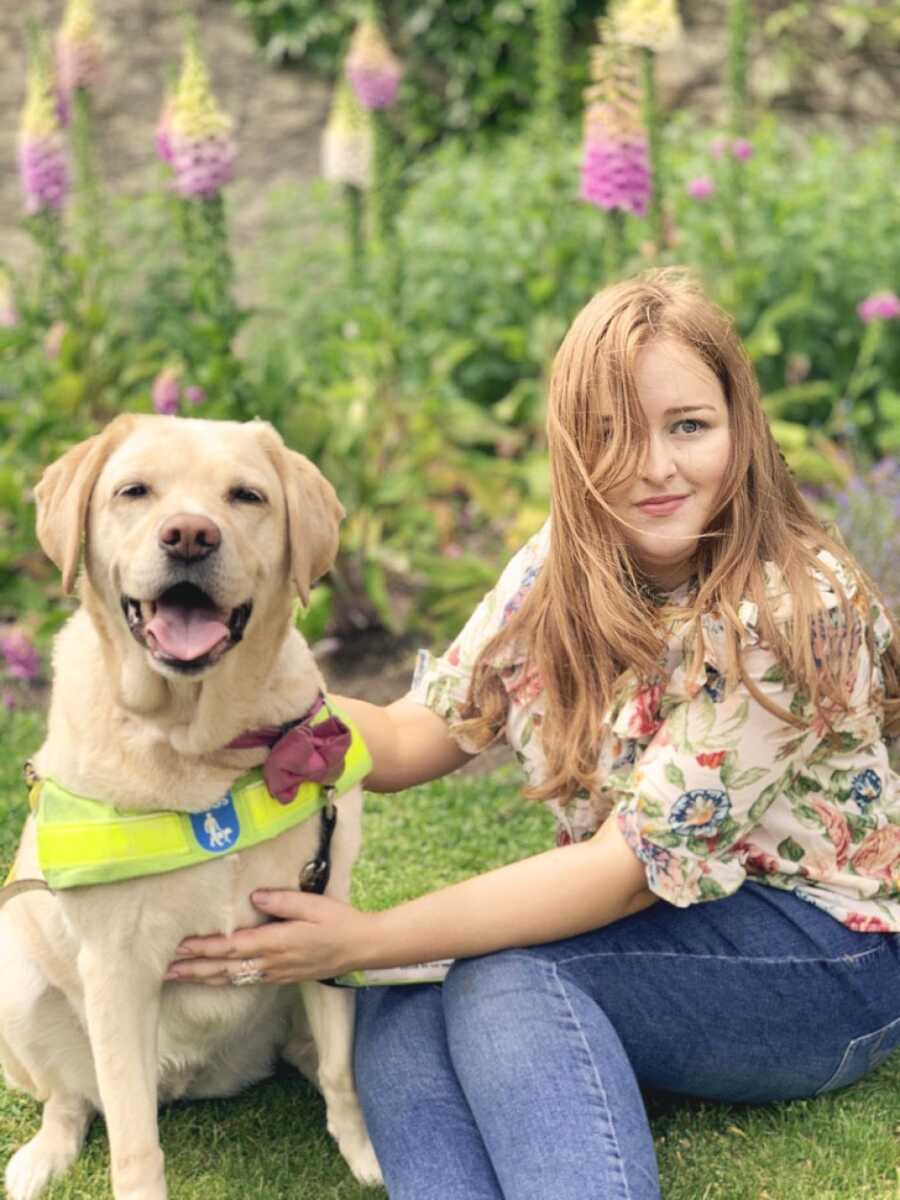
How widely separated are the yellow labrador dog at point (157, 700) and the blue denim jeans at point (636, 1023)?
0.30m

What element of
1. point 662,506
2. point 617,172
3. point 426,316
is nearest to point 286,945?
point 662,506

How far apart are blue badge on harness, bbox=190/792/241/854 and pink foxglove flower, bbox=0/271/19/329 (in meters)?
3.16

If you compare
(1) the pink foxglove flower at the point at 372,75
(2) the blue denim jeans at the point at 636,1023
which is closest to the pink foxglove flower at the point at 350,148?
(1) the pink foxglove flower at the point at 372,75

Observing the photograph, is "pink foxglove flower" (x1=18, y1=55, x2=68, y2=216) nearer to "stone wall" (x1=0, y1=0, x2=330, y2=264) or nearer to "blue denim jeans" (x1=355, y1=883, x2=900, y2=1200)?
"stone wall" (x1=0, y1=0, x2=330, y2=264)

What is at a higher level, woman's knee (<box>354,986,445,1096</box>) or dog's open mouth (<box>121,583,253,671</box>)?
dog's open mouth (<box>121,583,253,671</box>)

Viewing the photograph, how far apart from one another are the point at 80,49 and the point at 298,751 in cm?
322

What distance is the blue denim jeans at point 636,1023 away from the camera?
2211mm

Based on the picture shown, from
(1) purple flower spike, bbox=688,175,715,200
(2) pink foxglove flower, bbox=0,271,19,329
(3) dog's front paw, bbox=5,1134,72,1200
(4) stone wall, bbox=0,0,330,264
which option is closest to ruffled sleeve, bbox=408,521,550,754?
(3) dog's front paw, bbox=5,1134,72,1200

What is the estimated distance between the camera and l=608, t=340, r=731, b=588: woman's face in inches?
90.2

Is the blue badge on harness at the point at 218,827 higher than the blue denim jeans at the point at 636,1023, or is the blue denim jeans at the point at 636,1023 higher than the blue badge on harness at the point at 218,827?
the blue badge on harness at the point at 218,827

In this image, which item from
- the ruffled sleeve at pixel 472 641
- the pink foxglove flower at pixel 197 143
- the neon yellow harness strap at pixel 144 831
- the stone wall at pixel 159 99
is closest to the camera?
the neon yellow harness strap at pixel 144 831

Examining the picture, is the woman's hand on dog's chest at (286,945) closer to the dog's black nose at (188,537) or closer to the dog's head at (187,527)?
the dog's head at (187,527)

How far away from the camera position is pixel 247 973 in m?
2.23

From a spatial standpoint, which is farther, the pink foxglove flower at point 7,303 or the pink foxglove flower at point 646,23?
the pink foxglove flower at point 7,303
